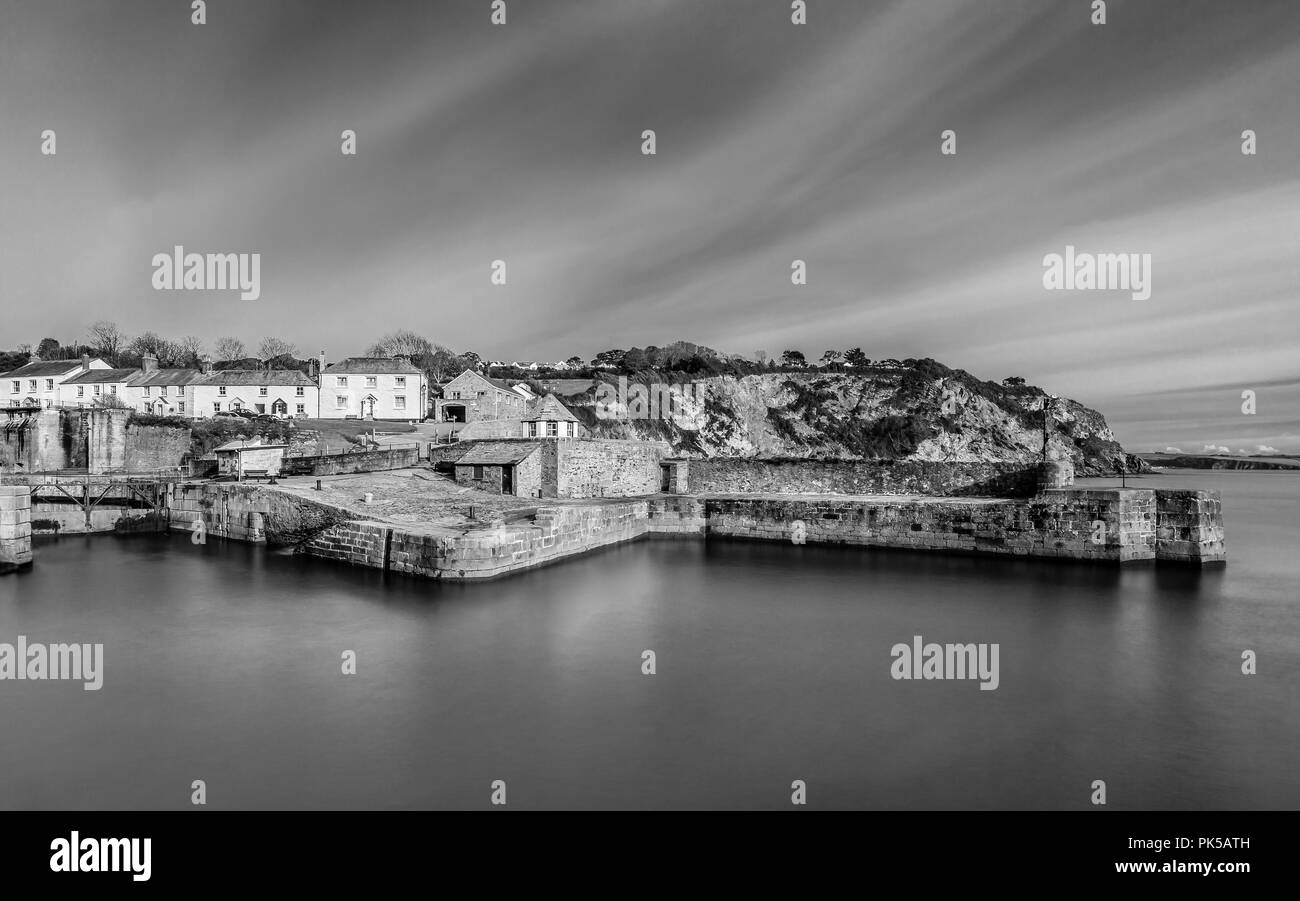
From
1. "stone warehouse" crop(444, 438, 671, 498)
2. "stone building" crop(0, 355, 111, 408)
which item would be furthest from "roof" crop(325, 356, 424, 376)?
"stone warehouse" crop(444, 438, 671, 498)

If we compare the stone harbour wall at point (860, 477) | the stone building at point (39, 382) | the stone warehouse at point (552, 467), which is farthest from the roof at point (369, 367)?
the stone harbour wall at point (860, 477)

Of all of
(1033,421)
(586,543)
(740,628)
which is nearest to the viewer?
(740,628)

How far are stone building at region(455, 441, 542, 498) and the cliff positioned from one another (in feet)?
102

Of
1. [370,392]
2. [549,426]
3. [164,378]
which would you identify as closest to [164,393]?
[164,378]

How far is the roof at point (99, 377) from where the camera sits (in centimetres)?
4028

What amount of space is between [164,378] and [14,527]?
1205 inches

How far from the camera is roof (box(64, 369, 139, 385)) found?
40281 millimetres

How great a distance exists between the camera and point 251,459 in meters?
23.0

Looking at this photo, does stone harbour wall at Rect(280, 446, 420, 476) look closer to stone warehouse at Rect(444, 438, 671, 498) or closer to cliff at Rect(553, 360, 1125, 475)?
stone warehouse at Rect(444, 438, 671, 498)
